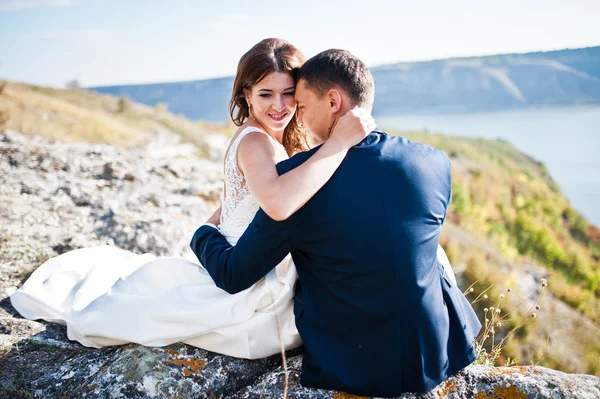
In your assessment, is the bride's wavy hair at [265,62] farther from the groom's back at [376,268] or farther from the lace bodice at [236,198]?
the groom's back at [376,268]

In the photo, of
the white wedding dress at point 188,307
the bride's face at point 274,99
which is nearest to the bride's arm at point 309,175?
the white wedding dress at point 188,307

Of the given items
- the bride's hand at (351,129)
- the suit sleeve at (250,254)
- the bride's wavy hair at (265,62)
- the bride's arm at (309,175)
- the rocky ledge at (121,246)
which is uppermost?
the bride's wavy hair at (265,62)

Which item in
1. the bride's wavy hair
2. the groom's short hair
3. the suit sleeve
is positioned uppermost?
the bride's wavy hair

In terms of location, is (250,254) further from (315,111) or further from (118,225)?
(118,225)

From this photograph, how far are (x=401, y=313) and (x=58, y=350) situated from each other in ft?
6.70

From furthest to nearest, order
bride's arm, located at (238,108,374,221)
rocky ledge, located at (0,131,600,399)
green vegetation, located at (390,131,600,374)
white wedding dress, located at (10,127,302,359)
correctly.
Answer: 1. green vegetation, located at (390,131,600,374)
2. white wedding dress, located at (10,127,302,359)
3. rocky ledge, located at (0,131,600,399)
4. bride's arm, located at (238,108,374,221)

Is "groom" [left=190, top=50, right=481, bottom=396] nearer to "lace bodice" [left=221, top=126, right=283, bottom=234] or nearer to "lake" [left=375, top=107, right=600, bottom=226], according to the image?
"lace bodice" [left=221, top=126, right=283, bottom=234]

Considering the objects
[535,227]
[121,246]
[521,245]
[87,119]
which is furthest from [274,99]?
[535,227]

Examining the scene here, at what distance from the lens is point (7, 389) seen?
2.27m

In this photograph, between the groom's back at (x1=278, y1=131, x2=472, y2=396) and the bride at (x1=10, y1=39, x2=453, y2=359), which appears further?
the bride at (x1=10, y1=39, x2=453, y2=359)

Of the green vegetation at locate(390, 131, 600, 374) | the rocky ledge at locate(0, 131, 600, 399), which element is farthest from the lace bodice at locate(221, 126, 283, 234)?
the green vegetation at locate(390, 131, 600, 374)

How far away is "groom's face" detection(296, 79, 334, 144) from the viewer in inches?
85.0

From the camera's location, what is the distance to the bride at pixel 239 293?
2.20 m

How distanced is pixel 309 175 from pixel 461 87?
102539 mm
